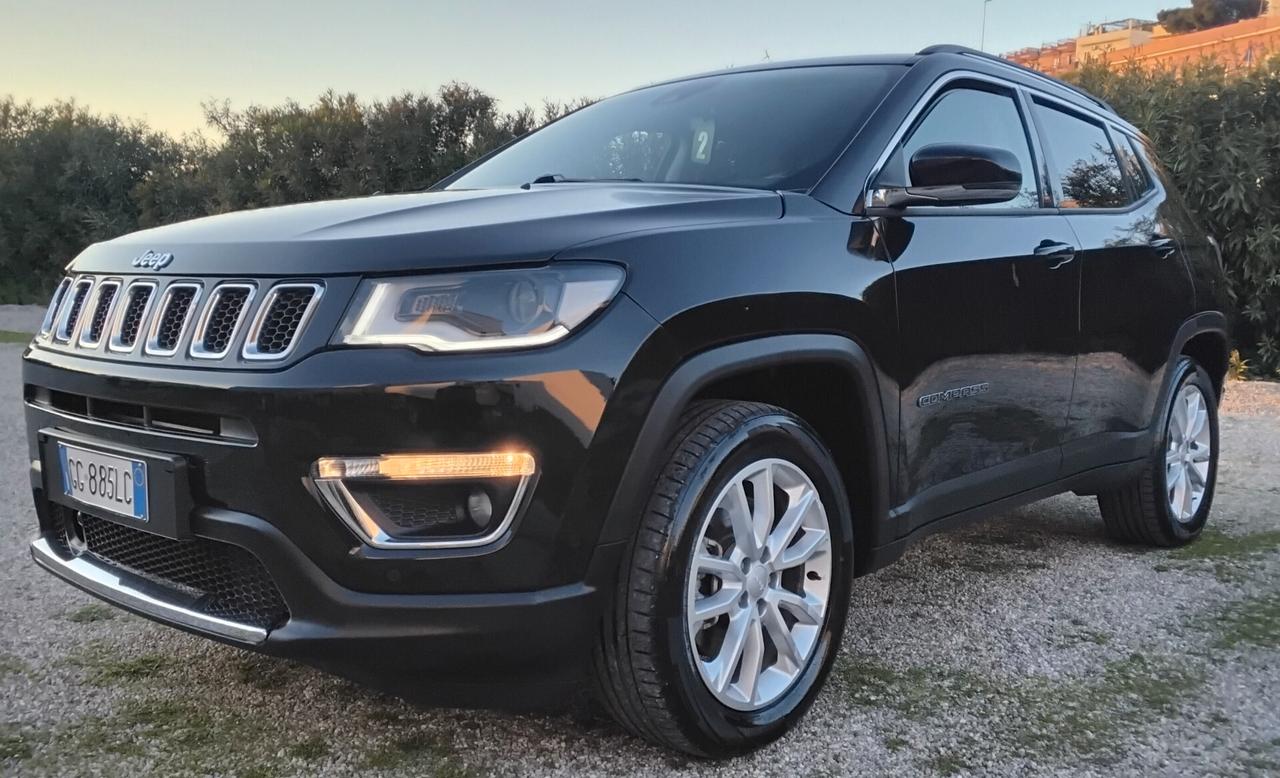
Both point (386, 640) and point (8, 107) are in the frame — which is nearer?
point (386, 640)

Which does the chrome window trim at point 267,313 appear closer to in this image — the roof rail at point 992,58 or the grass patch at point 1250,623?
the roof rail at point 992,58

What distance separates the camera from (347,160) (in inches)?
592

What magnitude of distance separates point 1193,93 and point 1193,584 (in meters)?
7.43

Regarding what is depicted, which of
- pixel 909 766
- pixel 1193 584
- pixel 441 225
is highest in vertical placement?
pixel 441 225

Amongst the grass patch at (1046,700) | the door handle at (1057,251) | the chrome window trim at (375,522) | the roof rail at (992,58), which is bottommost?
the grass patch at (1046,700)

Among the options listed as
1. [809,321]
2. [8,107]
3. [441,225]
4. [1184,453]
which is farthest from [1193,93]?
[8,107]

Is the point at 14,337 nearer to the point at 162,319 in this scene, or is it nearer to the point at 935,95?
the point at 162,319

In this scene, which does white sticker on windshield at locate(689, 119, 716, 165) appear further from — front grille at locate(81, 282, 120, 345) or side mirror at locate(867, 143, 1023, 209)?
front grille at locate(81, 282, 120, 345)

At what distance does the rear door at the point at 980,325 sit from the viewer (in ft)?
9.06

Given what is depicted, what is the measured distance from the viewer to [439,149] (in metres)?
15.2

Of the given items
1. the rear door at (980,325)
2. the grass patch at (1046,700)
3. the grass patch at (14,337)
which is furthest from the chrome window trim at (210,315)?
the grass patch at (14,337)

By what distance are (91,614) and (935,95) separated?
3.10 meters

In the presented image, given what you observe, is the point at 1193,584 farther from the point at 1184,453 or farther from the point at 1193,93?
the point at 1193,93

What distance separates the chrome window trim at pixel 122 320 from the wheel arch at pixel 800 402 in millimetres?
1101
